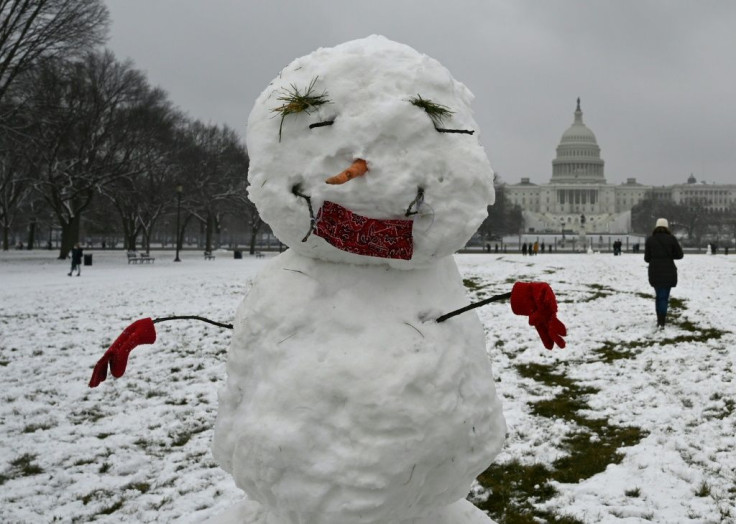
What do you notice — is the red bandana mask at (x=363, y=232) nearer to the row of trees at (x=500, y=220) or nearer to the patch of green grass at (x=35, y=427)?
the patch of green grass at (x=35, y=427)

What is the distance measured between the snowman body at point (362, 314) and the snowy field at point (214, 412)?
2066 mm

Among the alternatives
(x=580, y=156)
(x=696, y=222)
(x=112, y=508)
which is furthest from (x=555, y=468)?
(x=580, y=156)

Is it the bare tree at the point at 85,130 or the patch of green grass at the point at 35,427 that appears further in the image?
the bare tree at the point at 85,130

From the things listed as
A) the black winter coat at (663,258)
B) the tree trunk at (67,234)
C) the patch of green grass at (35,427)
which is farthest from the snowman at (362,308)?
the tree trunk at (67,234)

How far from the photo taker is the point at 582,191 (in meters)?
128

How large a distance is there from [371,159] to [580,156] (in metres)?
141

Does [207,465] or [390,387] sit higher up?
[390,387]

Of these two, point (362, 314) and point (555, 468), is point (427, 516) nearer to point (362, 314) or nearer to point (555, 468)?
point (362, 314)

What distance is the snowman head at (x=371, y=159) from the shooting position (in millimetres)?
2225

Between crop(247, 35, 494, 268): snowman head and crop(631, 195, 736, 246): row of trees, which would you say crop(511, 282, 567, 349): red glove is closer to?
crop(247, 35, 494, 268): snowman head

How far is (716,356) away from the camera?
767cm

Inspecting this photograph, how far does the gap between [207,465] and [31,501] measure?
1284 millimetres

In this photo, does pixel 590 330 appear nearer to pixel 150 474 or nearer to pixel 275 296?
pixel 150 474

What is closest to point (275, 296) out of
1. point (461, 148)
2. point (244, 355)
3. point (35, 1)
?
point (244, 355)
